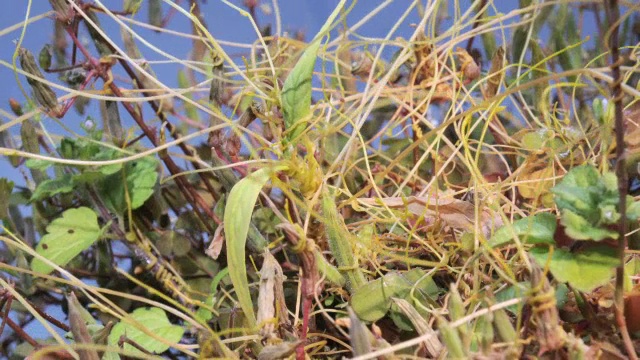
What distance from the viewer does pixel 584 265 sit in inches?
12.1

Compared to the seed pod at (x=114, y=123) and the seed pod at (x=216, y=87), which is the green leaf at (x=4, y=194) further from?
the seed pod at (x=216, y=87)

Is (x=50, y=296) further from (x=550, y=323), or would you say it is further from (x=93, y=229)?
(x=550, y=323)

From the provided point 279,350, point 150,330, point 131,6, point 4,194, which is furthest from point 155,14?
point 279,350

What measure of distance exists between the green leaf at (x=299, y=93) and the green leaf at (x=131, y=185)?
20cm

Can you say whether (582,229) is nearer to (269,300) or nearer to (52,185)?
(269,300)

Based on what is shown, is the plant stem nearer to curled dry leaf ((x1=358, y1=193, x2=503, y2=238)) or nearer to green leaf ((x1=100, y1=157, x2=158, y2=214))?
curled dry leaf ((x1=358, y1=193, x2=503, y2=238))

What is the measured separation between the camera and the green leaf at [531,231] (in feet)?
1.07

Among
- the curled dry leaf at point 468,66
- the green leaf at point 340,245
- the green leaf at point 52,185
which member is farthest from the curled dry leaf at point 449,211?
the green leaf at point 52,185

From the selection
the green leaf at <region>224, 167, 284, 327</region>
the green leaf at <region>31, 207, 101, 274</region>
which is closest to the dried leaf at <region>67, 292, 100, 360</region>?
the green leaf at <region>224, 167, 284, 327</region>

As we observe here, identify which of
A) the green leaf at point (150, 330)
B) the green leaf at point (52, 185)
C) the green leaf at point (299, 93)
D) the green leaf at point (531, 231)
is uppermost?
the green leaf at point (299, 93)

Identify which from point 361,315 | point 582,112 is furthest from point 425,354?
point 582,112

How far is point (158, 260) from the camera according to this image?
0.56 m

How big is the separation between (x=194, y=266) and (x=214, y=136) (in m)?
0.14

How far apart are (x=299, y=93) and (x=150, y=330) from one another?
0.68 feet
